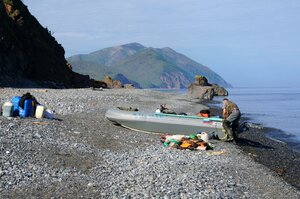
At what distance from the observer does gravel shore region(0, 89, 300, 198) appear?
10180 mm

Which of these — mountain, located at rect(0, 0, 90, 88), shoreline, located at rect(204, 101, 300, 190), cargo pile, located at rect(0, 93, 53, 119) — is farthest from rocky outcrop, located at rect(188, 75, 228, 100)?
cargo pile, located at rect(0, 93, 53, 119)

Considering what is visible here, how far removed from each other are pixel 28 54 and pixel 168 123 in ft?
121

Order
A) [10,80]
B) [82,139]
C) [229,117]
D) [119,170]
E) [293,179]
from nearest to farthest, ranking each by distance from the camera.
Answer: [119,170], [293,179], [82,139], [229,117], [10,80]

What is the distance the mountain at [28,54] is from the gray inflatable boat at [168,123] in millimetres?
23385

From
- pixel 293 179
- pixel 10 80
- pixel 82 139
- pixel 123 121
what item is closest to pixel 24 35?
pixel 10 80

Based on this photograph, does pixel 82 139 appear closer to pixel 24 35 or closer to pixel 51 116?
pixel 51 116

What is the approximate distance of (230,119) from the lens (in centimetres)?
1948

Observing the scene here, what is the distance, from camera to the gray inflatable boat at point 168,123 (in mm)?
20031

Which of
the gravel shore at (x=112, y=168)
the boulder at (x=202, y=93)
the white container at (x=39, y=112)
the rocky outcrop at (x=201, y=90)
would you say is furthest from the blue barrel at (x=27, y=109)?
the boulder at (x=202, y=93)

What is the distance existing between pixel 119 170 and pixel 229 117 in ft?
28.0

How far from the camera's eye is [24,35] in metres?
54.5

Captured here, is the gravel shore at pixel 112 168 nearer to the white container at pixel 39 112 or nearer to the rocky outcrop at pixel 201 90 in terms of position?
the white container at pixel 39 112

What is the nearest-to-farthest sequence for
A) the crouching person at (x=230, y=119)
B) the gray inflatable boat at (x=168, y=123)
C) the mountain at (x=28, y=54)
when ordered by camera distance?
the crouching person at (x=230, y=119), the gray inflatable boat at (x=168, y=123), the mountain at (x=28, y=54)

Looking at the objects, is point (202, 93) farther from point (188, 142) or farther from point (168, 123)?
point (188, 142)
